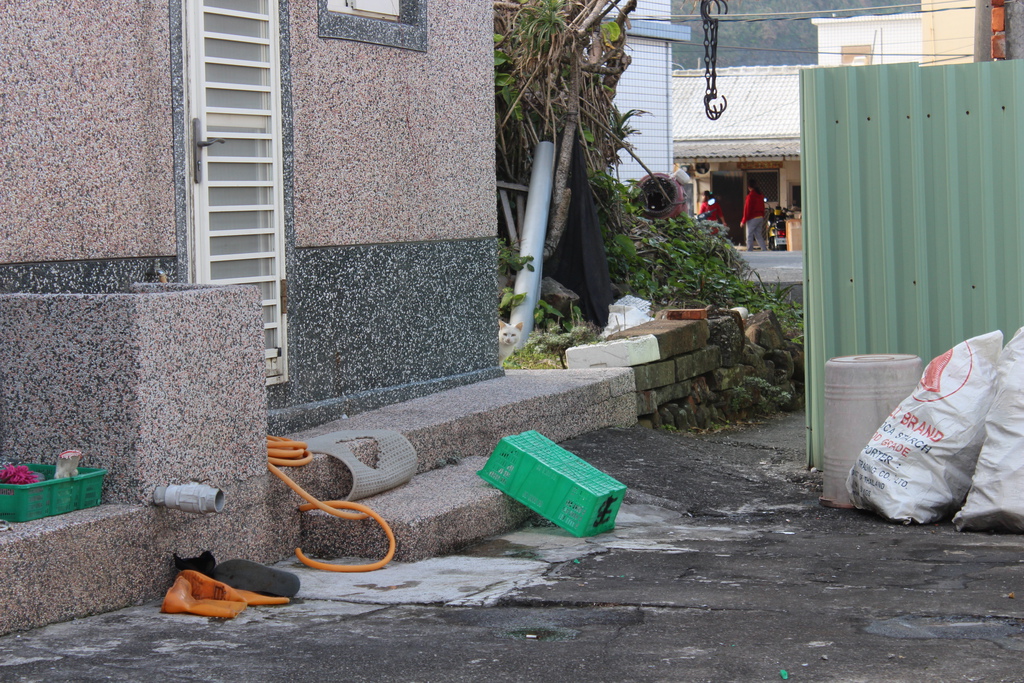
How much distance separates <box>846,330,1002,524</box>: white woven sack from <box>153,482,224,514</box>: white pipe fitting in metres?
3.09

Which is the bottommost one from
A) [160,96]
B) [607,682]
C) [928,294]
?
[607,682]

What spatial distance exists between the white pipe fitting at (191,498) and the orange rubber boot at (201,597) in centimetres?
23

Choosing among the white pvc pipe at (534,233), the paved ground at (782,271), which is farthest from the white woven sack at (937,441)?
the paved ground at (782,271)

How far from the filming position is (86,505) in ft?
12.9

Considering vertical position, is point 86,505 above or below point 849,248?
below

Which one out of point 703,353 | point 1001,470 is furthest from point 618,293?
point 1001,470

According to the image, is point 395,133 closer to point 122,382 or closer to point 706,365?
point 122,382

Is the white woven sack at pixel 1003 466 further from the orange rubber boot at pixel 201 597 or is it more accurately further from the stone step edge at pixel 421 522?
the orange rubber boot at pixel 201 597

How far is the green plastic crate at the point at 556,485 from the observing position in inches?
197

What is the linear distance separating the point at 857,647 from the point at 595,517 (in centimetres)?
175

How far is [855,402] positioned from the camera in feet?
19.4

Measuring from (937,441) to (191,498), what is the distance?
3307 millimetres

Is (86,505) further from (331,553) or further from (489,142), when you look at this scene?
(489,142)

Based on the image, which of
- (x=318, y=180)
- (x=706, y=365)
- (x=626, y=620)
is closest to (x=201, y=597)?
(x=626, y=620)
